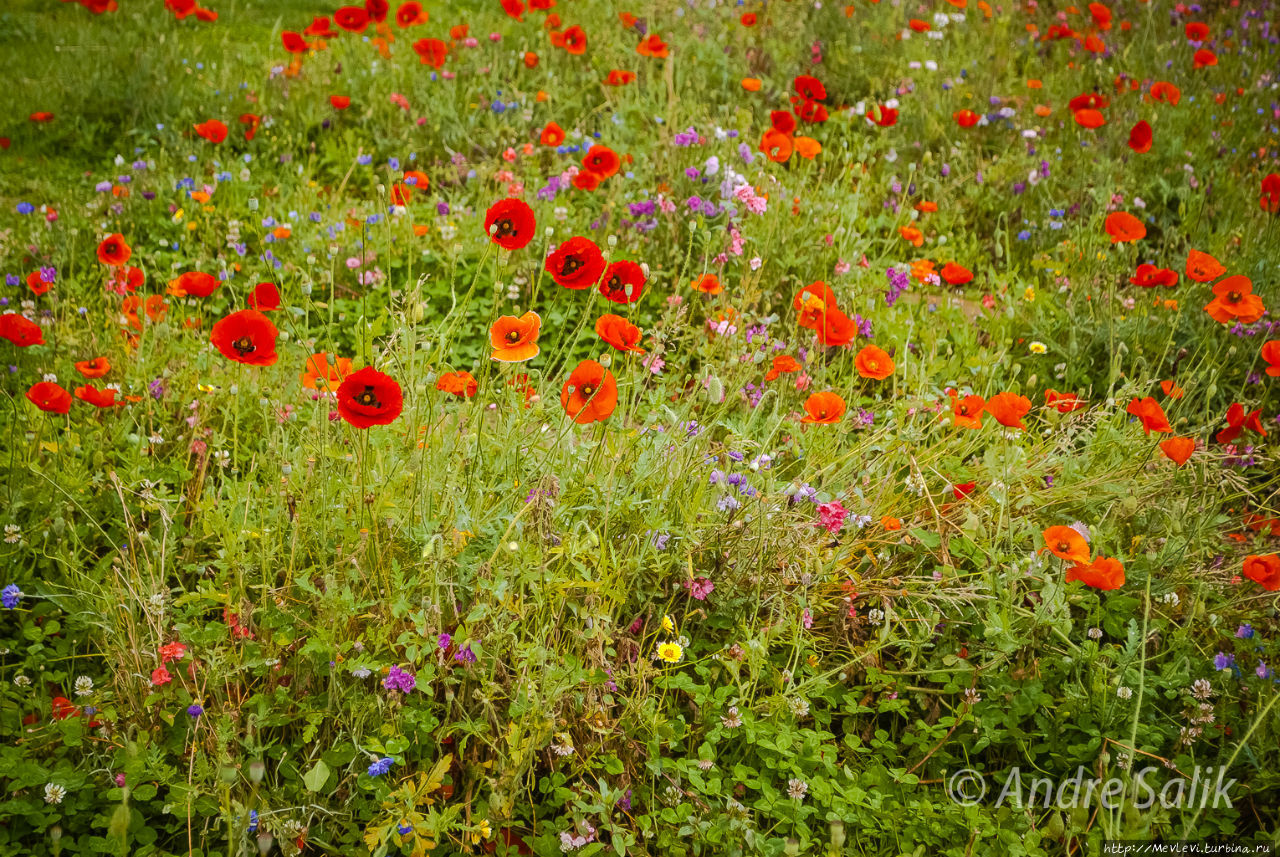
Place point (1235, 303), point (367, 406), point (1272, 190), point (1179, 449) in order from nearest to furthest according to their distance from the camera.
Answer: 1. point (367, 406)
2. point (1179, 449)
3. point (1235, 303)
4. point (1272, 190)

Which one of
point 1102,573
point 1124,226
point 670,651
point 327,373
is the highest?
point 1124,226

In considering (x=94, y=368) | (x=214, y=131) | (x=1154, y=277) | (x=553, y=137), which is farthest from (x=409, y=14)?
(x=1154, y=277)

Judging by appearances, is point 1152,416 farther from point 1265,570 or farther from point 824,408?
point 824,408

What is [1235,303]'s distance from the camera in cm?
238

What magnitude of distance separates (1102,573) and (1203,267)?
137cm

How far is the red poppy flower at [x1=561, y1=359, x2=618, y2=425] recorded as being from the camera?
1.73m

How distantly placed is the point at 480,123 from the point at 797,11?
8.62 ft

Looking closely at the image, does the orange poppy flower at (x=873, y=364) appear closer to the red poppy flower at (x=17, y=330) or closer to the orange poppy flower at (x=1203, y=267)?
the orange poppy flower at (x=1203, y=267)

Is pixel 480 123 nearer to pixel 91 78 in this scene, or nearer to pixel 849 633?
pixel 91 78

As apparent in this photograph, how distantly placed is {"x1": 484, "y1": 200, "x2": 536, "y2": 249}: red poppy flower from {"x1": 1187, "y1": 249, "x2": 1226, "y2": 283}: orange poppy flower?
6.54 feet

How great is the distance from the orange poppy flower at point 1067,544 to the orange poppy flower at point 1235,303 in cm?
98

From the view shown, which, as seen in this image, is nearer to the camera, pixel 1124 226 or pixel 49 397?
pixel 49 397

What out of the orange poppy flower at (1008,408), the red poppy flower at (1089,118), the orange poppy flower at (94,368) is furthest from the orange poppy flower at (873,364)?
the orange poppy flower at (94,368)

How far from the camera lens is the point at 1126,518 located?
2346mm
